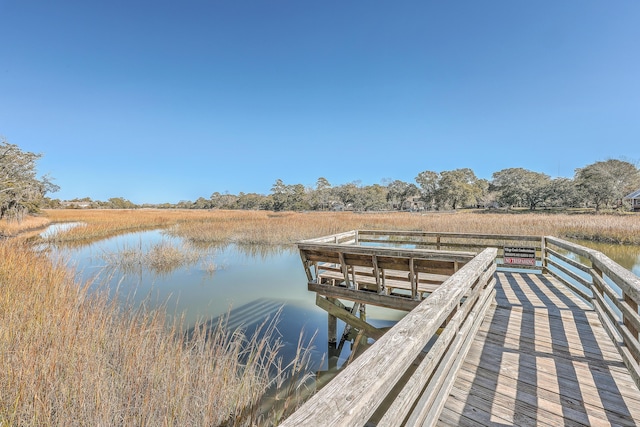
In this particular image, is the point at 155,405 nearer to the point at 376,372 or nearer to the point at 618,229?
the point at 376,372

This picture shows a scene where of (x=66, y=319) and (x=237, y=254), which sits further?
(x=237, y=254)

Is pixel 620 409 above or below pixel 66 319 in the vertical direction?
below

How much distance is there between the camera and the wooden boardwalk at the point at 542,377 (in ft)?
6.33

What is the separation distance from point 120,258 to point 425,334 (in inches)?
489

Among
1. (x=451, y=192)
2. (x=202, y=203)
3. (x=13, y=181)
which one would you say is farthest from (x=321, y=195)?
(x=13, y=181)

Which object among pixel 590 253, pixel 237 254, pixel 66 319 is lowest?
pixel 237 254

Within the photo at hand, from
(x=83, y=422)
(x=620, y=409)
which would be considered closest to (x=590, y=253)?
(x=620, y=409)

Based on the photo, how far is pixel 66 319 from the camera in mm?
3234

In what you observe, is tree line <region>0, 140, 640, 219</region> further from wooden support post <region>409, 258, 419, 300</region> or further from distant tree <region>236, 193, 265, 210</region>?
wooden support post <region>409, 258, 419, 300</region>

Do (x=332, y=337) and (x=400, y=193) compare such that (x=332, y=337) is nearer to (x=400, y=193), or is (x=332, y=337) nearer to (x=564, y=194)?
(x=564, y=194)

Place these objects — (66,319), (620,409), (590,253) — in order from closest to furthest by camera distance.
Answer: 1. (620,409)
2. (66,319)
3. (590,253)

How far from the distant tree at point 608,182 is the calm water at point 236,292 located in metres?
47.9

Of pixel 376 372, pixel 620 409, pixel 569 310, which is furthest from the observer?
pixel 569 310

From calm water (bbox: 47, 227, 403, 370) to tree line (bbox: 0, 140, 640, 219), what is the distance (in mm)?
9526
